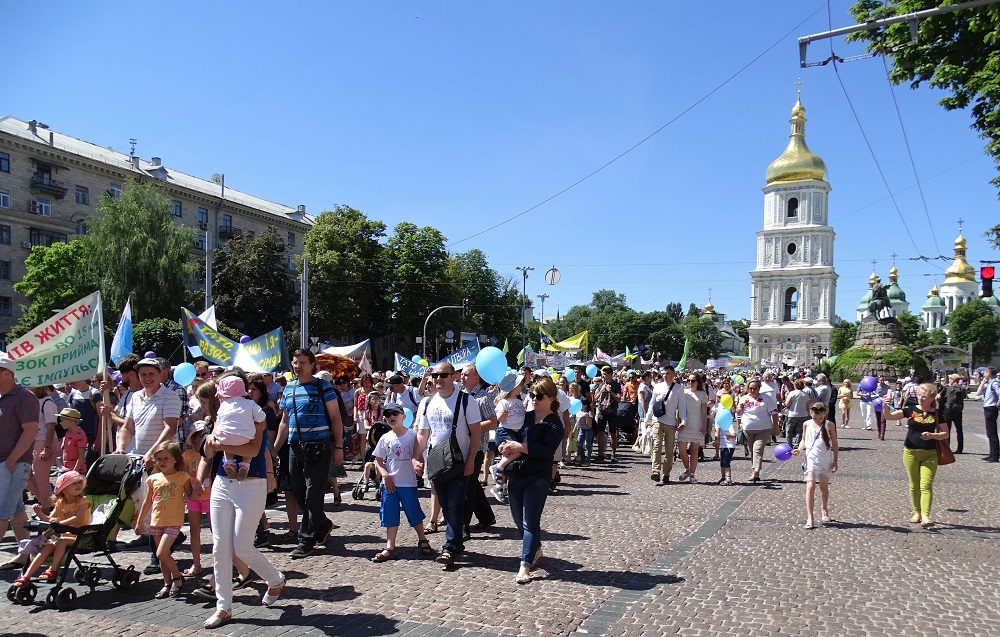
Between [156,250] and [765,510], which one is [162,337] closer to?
[156,250]

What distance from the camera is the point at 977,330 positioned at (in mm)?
107062

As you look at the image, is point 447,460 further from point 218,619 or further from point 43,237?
point 43,237

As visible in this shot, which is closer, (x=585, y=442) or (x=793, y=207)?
(x=585, y=442)

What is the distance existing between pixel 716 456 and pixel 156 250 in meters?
38.4

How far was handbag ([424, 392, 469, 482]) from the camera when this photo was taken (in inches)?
272

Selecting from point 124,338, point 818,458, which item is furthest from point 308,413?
point 124,338

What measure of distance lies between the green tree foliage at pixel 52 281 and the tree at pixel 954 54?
42171 millimetres

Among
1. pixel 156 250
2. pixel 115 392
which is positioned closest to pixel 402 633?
pixel 115 392

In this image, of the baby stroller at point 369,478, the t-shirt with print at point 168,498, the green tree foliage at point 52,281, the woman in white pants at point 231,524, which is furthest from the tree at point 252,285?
the woman in white pants at point 231,524

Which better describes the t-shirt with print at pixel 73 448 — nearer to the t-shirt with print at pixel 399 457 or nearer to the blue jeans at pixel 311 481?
the blue jeans at pixel 311 481

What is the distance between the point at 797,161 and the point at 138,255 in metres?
85.2

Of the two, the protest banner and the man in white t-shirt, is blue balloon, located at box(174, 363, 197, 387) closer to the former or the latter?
the protest banner

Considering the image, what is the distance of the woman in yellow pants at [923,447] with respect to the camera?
8.85 m

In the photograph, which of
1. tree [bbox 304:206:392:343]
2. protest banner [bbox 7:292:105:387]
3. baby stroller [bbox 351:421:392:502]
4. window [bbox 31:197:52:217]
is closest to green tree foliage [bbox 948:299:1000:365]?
tree [bbox 304:206:392:343]
